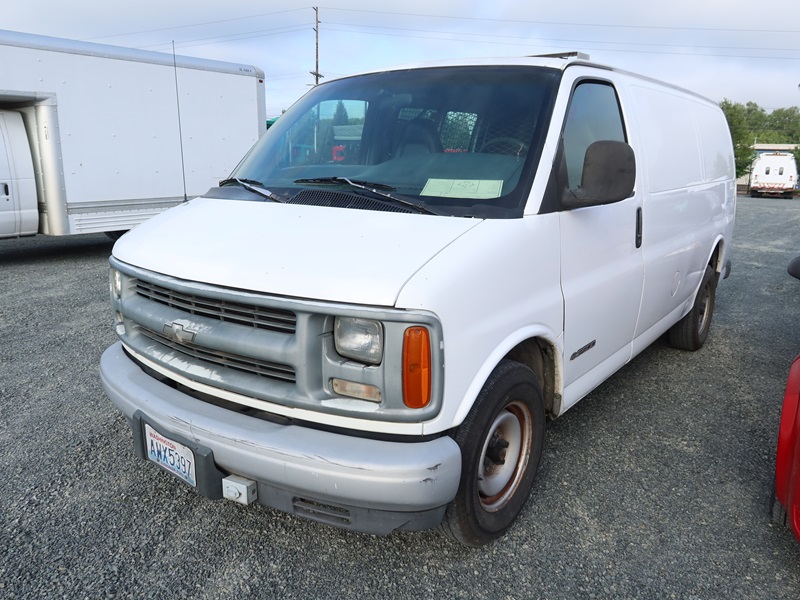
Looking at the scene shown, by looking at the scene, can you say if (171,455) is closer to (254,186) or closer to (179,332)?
(179,332)

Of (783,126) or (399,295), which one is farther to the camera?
(783,126)

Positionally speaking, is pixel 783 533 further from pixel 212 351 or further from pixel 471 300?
pixel 212 351

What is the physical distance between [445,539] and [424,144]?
1.87m

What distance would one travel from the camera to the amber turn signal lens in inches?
82.6

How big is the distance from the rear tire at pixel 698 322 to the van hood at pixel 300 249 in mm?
3475

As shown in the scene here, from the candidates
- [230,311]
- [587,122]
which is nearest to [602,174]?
[587,122]

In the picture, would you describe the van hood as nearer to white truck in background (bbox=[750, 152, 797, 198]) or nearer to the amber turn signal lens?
the amber turn signal lens

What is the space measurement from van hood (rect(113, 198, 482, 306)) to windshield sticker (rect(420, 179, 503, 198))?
9.0 inches

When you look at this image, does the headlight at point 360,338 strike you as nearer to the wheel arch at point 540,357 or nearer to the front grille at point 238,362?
the front grille at point 238,362

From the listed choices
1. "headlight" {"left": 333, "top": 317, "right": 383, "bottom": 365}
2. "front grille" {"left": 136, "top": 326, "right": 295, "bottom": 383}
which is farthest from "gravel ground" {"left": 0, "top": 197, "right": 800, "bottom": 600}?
"headlight" {"left": 333, "top": 317, "right": 383, "bottom": 365}

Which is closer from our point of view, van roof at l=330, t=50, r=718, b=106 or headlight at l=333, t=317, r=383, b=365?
headlight at l=333, t=317, r=383, b=365

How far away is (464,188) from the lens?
275 cm

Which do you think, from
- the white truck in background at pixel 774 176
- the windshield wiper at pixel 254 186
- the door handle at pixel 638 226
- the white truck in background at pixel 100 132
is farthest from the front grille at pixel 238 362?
the white truck in background at pixel 774 176

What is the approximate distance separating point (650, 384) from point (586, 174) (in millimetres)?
2467
